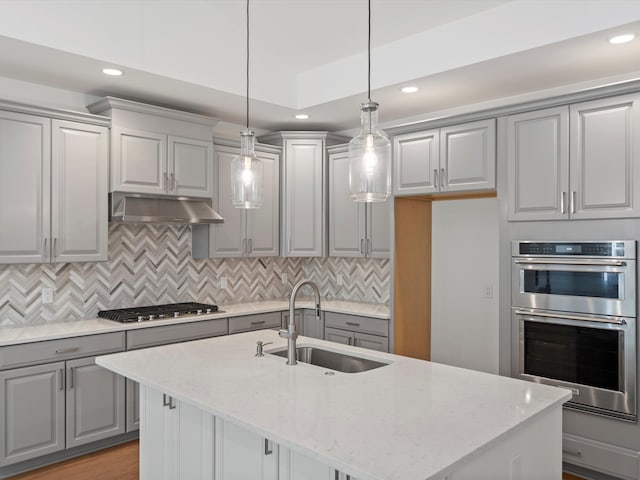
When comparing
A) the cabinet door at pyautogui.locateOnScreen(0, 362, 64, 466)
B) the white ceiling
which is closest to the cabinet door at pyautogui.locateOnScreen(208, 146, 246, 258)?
the white ceiling

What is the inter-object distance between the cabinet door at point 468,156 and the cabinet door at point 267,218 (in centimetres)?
178

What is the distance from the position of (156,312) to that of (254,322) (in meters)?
0.90

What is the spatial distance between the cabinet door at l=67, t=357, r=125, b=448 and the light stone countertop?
23 centimetres

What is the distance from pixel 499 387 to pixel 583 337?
4.28 feet

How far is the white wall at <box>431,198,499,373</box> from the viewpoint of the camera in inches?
167

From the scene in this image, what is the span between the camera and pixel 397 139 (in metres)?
4.16

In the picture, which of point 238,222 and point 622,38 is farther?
point 238,222

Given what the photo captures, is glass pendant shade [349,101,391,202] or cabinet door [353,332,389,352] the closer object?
glass pendant shade [349,101,391,202]

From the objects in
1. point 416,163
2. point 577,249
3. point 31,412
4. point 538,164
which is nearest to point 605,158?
point 538,164

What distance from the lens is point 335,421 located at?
1.75m

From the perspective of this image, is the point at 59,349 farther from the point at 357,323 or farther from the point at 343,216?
the point at 343,216

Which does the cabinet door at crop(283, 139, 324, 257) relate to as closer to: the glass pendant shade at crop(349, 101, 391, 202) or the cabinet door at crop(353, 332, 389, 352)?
the cabinet door at crop(353, 332, 389, 352)

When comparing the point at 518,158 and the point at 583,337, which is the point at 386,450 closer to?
the point at 583,337

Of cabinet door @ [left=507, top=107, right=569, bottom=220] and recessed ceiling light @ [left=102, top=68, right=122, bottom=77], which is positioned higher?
recessed ceiling light @ [left=102, top=68, right=122, bottom=77]
